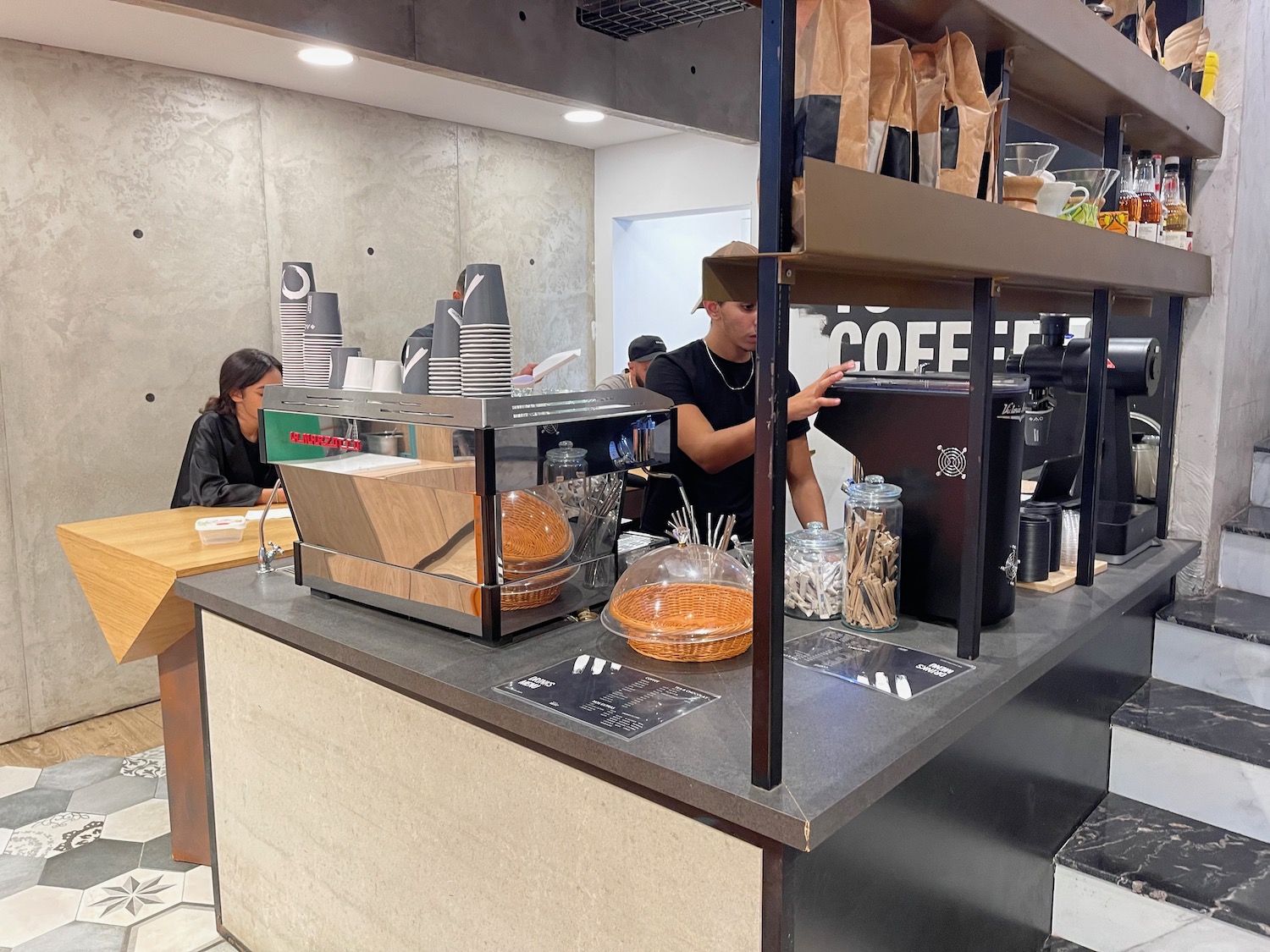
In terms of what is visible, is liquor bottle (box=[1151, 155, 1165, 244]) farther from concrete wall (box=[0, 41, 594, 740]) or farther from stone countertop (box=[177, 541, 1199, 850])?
concrete wall (box=[0, 41, 594, 740])

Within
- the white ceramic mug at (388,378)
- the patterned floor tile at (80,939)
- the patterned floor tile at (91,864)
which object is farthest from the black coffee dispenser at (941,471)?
the patterned floor tile at (91,864)

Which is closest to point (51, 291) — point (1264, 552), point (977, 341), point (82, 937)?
point (82, 937)

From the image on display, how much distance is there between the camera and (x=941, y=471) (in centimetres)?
161

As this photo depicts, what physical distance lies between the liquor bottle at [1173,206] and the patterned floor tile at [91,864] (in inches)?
132

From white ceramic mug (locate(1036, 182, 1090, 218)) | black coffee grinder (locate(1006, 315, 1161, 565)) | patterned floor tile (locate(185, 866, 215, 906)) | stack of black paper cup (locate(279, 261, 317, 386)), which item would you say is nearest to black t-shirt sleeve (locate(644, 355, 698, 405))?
black coffee grinder (locate(1006, 315, 1161, 565))

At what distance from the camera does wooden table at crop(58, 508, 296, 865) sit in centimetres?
238

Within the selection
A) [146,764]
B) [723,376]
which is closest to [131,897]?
[146,764]

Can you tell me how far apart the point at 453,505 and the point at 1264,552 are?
7.23ft

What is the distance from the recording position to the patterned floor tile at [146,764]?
3.41 meters

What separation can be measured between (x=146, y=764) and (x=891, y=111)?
354 cm

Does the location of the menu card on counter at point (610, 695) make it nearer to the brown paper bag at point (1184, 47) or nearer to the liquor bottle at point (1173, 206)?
the liquor bottle at point (1173, 206)

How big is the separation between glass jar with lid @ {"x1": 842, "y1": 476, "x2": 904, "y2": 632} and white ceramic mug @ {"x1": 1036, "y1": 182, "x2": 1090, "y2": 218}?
1.76 feet

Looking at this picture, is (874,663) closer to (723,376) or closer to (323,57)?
(723,376)

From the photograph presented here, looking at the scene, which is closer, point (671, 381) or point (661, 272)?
point (671, 381)
